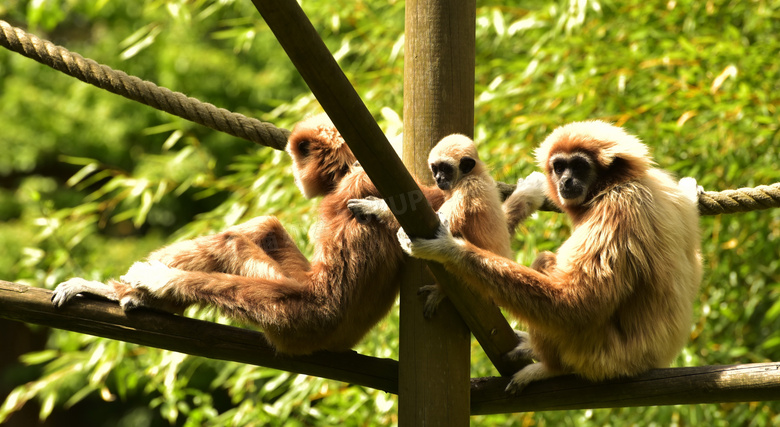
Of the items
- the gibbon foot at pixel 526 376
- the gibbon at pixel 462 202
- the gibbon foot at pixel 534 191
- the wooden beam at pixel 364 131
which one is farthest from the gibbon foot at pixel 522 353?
the gibbon foot at pixel 534 191

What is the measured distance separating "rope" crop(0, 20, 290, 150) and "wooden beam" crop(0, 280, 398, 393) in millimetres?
1066

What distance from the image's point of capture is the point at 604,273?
313cm

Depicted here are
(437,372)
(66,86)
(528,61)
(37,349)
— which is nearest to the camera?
(437,372)

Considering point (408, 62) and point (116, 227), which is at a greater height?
point (116, 227)

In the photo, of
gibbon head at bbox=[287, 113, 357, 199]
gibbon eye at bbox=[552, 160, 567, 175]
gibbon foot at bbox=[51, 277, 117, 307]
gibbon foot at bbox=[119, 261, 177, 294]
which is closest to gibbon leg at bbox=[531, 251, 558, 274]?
gibbon eye at bbox=[552, 160, 567, 175]

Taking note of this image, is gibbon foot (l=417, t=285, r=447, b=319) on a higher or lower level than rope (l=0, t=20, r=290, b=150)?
lower

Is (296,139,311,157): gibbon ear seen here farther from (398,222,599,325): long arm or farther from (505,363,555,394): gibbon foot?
(505,363,555,394): gibbon foot

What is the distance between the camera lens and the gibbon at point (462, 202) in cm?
312

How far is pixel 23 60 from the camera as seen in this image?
11289 millimetres

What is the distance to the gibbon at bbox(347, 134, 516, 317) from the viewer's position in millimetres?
3117

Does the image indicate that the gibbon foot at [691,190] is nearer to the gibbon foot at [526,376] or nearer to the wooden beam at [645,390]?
the wooden beam at [645,390]

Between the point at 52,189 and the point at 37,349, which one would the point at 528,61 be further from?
the point at 37,349

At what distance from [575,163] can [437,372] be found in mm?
1178

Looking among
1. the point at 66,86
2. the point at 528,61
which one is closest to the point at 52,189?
the point at 66,86
